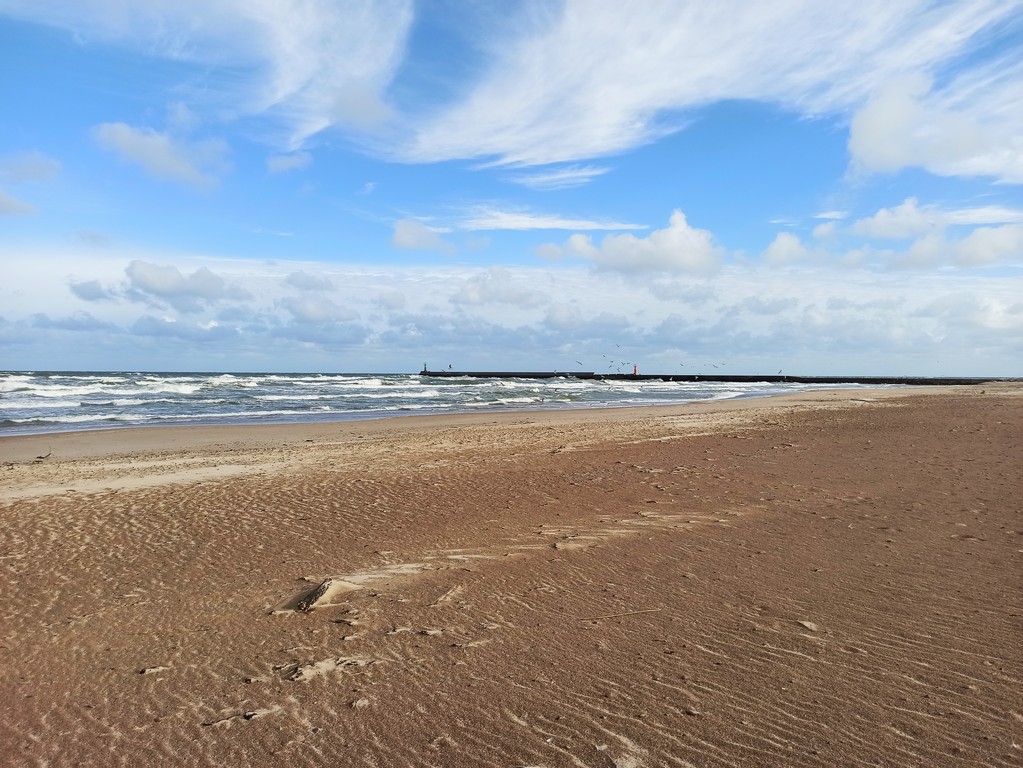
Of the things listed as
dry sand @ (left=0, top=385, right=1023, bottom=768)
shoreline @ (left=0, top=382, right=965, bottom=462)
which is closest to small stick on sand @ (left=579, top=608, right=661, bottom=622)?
dry sand @ (left=0, top=385, right=1023, bottom=768)

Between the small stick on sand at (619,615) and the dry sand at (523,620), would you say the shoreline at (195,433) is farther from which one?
the small stick on sand at (619,615)

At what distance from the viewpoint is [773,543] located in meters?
6.79

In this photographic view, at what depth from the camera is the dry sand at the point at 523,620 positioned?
11.6 ft

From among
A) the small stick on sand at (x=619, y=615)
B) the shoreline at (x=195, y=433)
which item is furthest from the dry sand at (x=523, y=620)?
the shoreline at (x=195, y=433)

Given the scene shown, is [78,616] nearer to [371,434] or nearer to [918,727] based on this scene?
[918,727]

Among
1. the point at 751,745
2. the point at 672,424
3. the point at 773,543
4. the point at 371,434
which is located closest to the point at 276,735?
the point at 751,745

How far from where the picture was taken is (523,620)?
16.5 ft

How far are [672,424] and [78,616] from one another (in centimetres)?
1748

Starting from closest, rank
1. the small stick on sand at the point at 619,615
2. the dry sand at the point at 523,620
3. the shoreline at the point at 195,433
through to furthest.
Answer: the dry sand at the point at 523,620, the small stick on sand at the point at 619,615, the shoreline at the point at 195,433

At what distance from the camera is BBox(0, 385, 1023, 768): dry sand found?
352cm

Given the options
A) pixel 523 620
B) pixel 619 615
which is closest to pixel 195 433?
pixel 523 620

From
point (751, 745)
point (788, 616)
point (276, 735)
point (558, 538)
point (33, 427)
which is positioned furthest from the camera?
point (33, 427)

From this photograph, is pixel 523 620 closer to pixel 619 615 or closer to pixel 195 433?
pixel 619 615

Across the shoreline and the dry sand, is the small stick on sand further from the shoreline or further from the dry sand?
the shoreline
